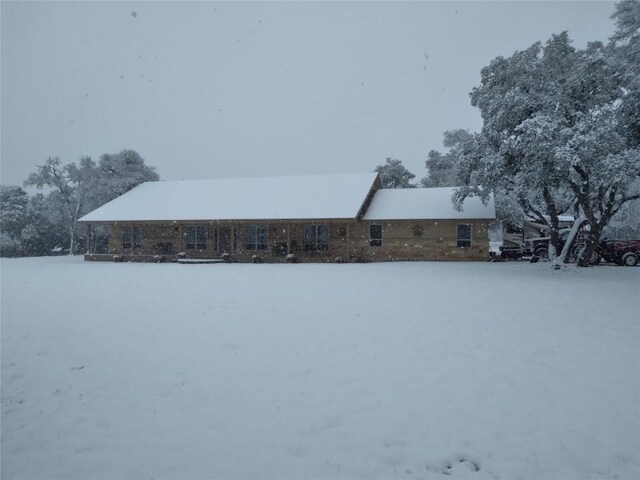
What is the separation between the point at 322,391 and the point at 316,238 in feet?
71.7

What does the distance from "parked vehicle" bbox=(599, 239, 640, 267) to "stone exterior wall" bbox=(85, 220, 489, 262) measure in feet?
19.7

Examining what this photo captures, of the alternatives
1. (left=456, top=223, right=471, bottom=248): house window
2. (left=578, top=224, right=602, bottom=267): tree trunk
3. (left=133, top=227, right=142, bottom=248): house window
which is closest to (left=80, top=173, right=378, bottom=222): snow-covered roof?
(left=133, top=227, right=142, bottom=248): house window

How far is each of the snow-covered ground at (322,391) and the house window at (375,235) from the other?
52.4ft

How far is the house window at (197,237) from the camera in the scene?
2833 cm

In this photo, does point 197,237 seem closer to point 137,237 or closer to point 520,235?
point 137,237

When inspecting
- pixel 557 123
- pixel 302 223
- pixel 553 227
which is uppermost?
pixel 557 123

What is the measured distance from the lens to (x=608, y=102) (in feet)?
56.5

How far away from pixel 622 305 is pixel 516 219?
57.3 feet

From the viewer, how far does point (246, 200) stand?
1117 inches

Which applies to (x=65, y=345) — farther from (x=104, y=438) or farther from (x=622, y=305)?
(x=622, y=305)

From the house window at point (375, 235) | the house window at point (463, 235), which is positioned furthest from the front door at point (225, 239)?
the house window at point (463, 235)

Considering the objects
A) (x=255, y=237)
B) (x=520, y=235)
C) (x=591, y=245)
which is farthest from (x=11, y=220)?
(x=520, y=235)

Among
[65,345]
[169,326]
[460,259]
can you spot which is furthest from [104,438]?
[460,259]

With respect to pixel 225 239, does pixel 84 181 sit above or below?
above
